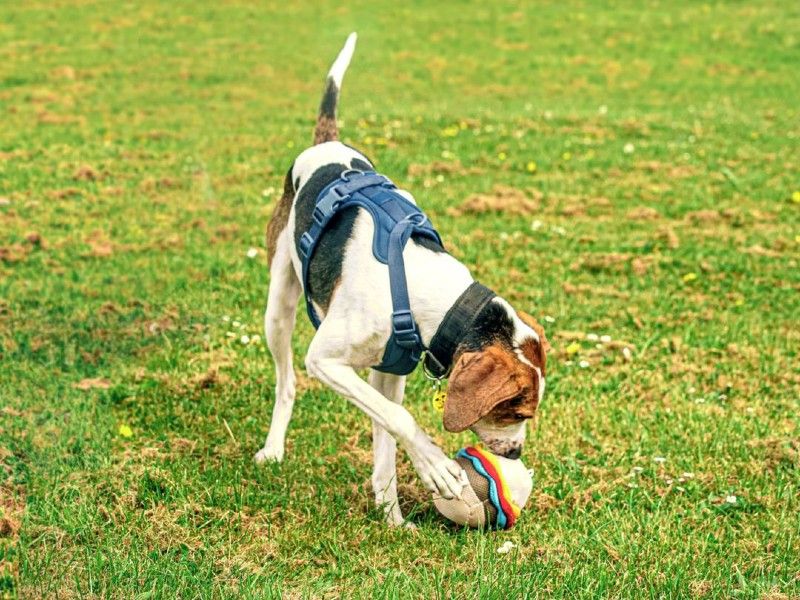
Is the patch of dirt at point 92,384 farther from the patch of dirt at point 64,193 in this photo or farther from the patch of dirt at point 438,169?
the patch of dirt at point 438,169

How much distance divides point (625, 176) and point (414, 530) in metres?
8.53

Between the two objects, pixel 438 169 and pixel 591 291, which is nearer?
pixel 591 291

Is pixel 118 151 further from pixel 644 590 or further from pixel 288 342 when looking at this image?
pixel 644 590

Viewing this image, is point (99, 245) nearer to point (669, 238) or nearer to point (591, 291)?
point (591, 291)

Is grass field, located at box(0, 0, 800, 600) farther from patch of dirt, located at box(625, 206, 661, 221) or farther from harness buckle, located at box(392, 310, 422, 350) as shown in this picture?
harness buckle, located at box(392, 310, 422, 350)

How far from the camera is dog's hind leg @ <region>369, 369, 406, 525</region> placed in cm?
490

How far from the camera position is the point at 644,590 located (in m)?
4.11

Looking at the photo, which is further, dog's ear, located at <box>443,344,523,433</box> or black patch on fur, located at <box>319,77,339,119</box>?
black patch on fur, located at <box>319,77,339,119</box>

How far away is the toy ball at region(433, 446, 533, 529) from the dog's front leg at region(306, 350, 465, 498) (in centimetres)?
12

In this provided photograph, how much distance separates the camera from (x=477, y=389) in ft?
13.3

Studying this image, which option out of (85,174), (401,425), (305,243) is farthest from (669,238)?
(85,174)

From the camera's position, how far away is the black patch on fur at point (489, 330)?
13.8 ft

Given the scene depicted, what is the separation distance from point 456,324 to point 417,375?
2448 millimetres

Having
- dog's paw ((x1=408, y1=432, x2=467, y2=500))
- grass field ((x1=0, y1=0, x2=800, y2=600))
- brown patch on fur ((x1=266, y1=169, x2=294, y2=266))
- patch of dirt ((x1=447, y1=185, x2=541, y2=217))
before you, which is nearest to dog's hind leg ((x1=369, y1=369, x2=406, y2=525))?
grass field ((x1=0, y1=0, x2=800, y2=600))
